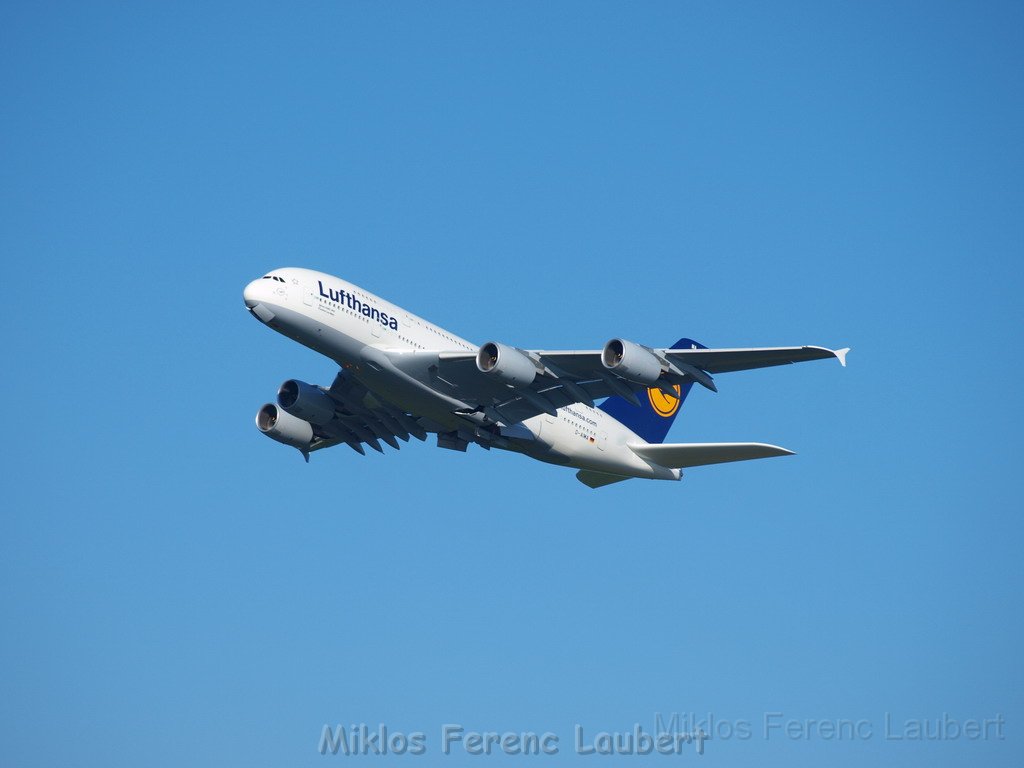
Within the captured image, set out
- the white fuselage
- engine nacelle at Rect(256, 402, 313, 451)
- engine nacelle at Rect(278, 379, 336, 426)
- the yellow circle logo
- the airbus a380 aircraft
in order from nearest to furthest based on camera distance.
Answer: the airbus a380 aircraft < the white fuselage < engine nacelle at Rect(278, 379, 336, 426) < engine nacelle at Rect(256, 402, 313, 451) < the yellow circle logo

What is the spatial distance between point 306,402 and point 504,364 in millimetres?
9207

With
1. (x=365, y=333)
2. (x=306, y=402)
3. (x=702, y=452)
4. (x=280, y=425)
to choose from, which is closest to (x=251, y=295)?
(x=365, y=333)

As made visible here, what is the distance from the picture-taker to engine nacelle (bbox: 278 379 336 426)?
43.2 meters

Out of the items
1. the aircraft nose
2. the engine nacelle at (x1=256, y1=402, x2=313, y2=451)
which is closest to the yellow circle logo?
the engine nacelle at (x1=256, y1=402, x2=313, y2=451)

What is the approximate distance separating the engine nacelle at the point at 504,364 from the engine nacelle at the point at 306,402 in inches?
Answer: 317

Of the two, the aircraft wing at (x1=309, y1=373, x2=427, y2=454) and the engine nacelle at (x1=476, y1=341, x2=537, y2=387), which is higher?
the engine nacelle at (x1=476, y1=341, x2=537, y2=387)

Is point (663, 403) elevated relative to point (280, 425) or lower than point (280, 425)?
elevated

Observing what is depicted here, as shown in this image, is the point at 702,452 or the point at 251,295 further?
the point at 702,452

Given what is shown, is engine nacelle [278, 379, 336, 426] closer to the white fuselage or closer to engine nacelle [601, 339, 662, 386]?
the white fuselage

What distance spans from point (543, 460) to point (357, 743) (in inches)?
557

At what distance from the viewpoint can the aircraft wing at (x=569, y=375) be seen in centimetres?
3566

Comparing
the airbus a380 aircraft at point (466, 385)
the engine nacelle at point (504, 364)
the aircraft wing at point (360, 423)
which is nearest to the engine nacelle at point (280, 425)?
the airbus a380 aircraft at point (466, 385)

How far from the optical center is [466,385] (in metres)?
39.3

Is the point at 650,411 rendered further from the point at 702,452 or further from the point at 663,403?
the point at 702,452
